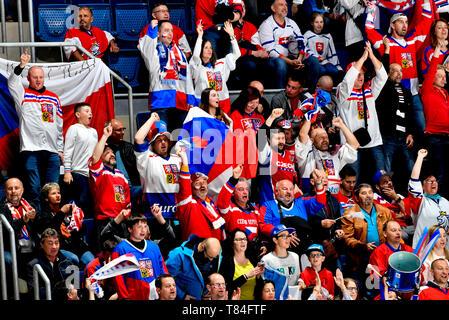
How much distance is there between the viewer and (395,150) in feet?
37.8

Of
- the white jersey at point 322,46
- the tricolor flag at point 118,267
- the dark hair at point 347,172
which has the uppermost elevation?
the white jersey at point 322,46

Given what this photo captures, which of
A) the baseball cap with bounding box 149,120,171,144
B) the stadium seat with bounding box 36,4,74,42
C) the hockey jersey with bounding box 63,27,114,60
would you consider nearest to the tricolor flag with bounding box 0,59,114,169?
the hockey jersey with bounding box 63,27,114,60

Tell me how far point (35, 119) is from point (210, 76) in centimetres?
207

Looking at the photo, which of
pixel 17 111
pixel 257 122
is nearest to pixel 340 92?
pixel 257 122

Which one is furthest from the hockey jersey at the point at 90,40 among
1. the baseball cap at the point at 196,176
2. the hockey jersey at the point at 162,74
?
the baseball cap at the point at 196,176

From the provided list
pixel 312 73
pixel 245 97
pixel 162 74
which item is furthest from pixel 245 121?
pixel 312 73

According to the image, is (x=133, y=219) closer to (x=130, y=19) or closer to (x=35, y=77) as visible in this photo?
(x=35, y=77)

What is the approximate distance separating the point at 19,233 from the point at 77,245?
0.58 m

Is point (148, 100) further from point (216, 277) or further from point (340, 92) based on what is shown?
point (216, 277)

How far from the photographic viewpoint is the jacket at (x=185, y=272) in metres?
9.08

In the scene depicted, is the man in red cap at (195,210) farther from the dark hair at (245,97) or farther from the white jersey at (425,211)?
the white jersey at (425,211)

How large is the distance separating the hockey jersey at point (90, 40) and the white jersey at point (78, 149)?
1.27 meters

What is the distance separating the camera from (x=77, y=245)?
9.47 m

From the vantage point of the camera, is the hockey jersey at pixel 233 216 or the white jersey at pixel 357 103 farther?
the white jersey at pixel 357 103
